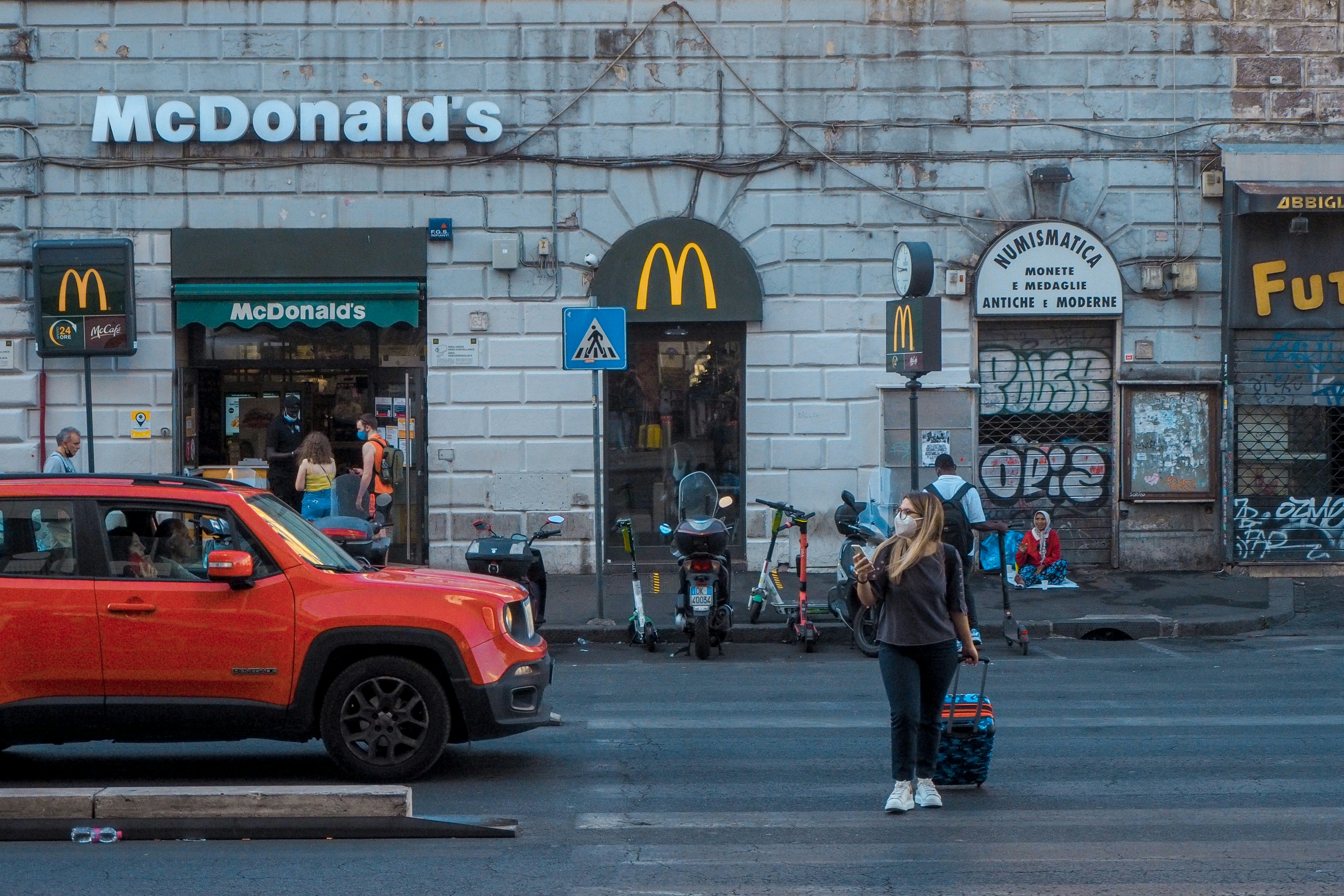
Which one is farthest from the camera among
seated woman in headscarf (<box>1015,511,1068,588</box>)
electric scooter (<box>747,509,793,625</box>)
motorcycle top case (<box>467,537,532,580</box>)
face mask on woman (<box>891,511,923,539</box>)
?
seated woman in headscarf (<box>1015,511,1068,588</box>)

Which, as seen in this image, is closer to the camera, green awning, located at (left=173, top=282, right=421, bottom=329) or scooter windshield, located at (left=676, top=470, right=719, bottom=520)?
scooter windshield, located at (left=676, top=470, right=719, bottom=520)

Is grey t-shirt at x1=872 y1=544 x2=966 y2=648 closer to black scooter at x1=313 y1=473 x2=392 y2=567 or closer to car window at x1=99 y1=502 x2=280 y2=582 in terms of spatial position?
car window at x1=99 y1=502 x2=280 y2=582

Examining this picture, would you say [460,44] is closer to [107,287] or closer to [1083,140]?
[107,287]

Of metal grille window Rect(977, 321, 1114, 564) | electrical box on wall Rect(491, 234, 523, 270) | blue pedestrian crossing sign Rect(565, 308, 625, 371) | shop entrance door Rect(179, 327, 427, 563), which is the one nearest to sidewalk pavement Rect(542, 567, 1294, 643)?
metal grille window Rect(977, 321, 1114, 564)

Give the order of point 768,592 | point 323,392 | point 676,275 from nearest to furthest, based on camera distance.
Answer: point 768,592, point 676,275, point 323,392

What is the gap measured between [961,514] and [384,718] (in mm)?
6272

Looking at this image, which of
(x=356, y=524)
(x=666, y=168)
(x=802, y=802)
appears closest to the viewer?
(x=802, y=802)

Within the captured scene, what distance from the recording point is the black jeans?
269 inches

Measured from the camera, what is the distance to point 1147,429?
53.7ft

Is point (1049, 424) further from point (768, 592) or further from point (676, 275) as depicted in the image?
point (768, 592)

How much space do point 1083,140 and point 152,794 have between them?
43.4 feet

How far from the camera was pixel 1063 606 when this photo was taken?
47.6 feet

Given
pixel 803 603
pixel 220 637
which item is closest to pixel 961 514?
pixel 803 603

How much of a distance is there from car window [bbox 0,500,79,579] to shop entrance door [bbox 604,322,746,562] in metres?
9.50
